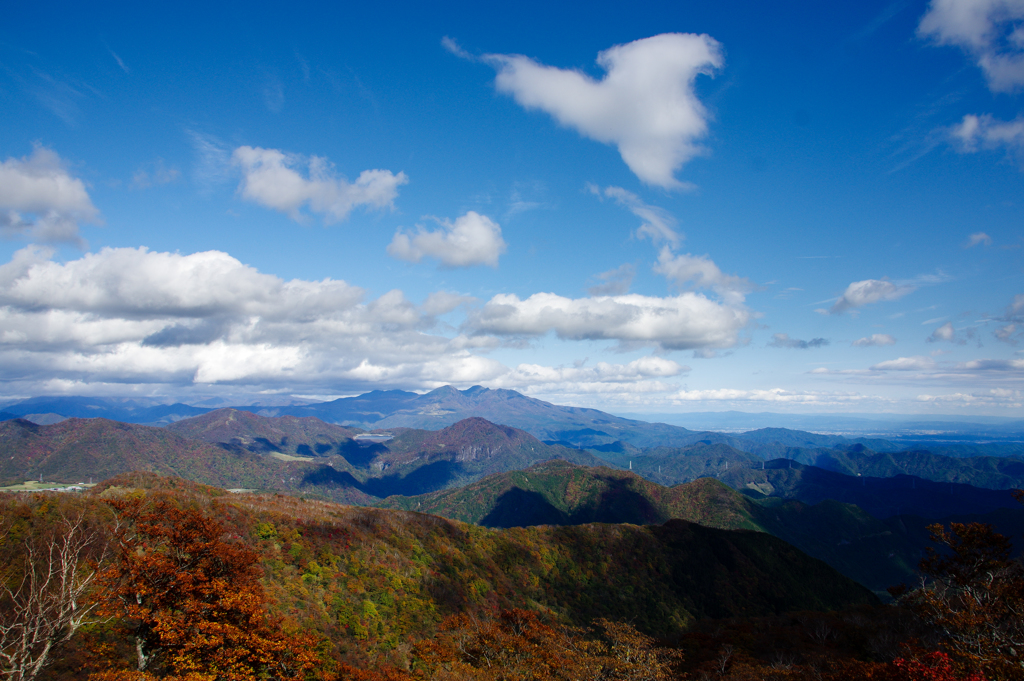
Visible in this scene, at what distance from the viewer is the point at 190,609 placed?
27.1 m

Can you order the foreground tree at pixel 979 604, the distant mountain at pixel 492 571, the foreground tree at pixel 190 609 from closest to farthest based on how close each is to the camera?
the foreground tree at pixel 190 609
the foreground tree at pixel 979 604
the distant mountain at pixel 492 571

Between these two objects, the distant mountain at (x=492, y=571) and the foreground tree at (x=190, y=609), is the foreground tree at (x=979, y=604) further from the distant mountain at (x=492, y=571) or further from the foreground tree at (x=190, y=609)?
the distant mountain at (x=492, y=571)

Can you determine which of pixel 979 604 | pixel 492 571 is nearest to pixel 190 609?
pixel 979 604

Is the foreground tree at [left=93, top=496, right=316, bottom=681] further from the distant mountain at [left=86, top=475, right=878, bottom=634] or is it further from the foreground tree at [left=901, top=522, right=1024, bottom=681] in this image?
the foreground tree at [left=901, top=522, right=1024, bottom=681]

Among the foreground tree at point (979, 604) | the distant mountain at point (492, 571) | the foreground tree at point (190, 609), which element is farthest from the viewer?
the distant mountain at point (492, 571)

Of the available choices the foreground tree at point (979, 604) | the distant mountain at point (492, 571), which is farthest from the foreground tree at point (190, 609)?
the foreground tree at point (979, 604)

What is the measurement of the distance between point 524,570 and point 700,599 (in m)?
52.1

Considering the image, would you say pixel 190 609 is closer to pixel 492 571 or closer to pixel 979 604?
pixel 979 604

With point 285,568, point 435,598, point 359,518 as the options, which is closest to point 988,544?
point 435,598

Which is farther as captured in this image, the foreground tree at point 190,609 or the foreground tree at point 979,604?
the foreground tree at point 979,604

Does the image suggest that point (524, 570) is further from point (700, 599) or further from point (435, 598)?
point (700, 599)

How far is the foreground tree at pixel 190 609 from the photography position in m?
25.8

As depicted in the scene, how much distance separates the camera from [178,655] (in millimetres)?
25750

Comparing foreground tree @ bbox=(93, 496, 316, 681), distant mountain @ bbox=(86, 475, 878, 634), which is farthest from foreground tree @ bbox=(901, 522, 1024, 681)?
distant mountain @ bbox=(86, 475, 878, 634)
